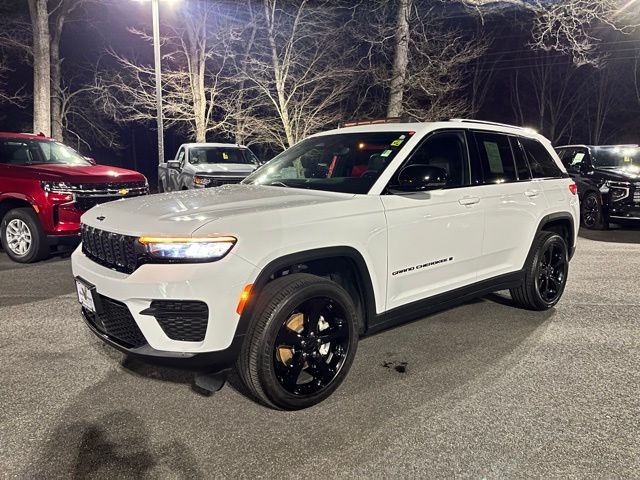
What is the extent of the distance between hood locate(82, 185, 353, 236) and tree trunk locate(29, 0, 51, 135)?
49.5ft

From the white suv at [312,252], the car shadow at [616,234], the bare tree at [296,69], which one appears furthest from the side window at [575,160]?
the bare tree at [296,69]

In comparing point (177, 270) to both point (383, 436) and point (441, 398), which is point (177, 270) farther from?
point (441, 398)

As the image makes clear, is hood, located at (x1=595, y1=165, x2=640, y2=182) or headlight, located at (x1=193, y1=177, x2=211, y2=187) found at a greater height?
hood, located at (x1=595, y1=165, x2=640, y2=182)

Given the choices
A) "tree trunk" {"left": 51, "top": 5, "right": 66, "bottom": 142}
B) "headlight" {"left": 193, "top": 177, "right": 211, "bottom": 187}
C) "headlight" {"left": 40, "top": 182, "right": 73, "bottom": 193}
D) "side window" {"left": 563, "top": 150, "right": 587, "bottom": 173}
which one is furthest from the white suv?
"tree trunk" {"left": 51, "top": 5, "right": 66, "bottom": 142}

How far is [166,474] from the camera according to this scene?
2.46 metres

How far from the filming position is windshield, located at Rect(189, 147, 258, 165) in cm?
1268

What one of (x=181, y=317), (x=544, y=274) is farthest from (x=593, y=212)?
(x=181, y=317)

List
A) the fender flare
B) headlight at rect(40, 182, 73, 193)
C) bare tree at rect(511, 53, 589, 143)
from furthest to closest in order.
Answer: bare tree at rect(511, 53, 589, 143) → headlight at rect(40, 182, 73, 193) → the fender flare

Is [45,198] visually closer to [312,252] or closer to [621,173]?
[312,252]

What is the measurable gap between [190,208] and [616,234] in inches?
401

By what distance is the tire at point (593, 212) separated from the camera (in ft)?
35.4

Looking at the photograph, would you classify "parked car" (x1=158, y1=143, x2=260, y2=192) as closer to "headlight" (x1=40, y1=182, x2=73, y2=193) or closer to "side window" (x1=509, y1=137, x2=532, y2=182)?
"headlight" (x1=40, y1=182, x2=73, y2=193)

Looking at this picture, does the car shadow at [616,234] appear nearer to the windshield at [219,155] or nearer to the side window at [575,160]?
the side window at [575,160]

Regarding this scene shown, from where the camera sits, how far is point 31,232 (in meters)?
6.89
